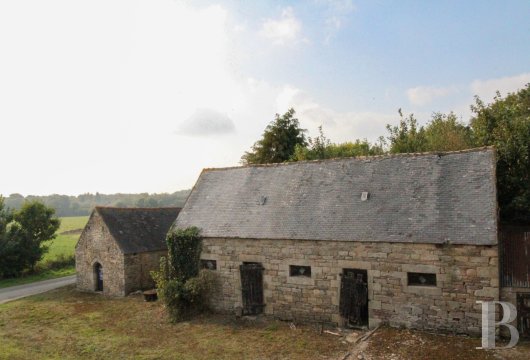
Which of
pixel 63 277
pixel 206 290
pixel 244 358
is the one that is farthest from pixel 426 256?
pixel 63 277

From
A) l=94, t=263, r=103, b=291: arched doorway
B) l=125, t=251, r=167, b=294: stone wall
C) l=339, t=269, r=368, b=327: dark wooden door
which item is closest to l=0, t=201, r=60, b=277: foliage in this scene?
l=94, t=263, r=103, b=291: arched doorway

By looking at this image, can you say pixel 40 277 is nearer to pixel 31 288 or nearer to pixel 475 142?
pixel 31 288

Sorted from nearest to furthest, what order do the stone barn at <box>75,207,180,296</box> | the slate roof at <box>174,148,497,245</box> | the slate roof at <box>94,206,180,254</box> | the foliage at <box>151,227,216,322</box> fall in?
the slate roof at <box>174,148,497,245</box>
the foliage at <box>151,227,216,322</box>
the stone barn at <box>75,207,180,296</box>
the slate roof at <box>94,206,180,254</box>

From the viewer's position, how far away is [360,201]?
603 inches

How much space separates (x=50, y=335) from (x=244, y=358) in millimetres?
8723

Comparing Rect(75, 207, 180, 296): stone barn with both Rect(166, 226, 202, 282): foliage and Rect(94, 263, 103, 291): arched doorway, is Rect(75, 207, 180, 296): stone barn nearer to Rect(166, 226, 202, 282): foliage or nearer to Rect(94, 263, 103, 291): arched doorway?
Rect(94, 263, 103, 291): arched doorway

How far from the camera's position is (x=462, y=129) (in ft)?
96.0

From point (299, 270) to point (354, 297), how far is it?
8.01 feet

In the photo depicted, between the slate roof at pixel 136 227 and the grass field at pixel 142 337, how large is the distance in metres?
4.08

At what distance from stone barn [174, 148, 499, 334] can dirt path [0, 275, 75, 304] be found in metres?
12.2

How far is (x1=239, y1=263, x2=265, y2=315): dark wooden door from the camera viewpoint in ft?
52.1

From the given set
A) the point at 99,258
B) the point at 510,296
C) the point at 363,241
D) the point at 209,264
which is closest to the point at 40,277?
the point at 99,258

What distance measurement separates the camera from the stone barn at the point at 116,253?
2148 cm

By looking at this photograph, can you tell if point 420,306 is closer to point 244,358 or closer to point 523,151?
point 244,358
